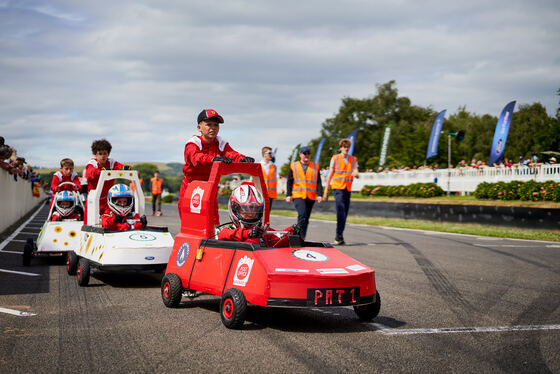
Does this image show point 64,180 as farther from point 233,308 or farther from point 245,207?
point 233,308

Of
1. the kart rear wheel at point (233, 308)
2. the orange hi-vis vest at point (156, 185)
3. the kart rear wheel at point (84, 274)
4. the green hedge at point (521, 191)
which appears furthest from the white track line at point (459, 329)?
the orange hi-vis vest at point (156, 185)

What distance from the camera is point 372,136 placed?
89.2 metres

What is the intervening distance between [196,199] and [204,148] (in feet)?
2.98

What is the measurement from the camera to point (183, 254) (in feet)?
20.2

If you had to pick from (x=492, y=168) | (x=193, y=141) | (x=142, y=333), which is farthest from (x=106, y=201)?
(x=492, y=168)

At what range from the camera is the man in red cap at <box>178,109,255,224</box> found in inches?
263

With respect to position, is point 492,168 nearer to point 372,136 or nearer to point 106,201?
point 106,201

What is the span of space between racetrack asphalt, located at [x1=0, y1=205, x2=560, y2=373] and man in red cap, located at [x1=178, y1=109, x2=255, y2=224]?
148 cm

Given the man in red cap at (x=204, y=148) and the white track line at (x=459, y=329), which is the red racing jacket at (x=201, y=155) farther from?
→ the white track line at (x=459, y=329)

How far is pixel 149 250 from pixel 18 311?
202 centimetres

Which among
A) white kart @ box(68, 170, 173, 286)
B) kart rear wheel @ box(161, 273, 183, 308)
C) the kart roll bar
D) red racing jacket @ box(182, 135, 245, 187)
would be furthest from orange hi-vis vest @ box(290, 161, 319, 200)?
kart rear wheel @ box(161, 273, 183, 308)

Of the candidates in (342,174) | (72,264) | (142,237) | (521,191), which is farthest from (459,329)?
(521,191)

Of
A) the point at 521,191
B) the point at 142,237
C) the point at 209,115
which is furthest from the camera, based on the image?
the point at 521,191

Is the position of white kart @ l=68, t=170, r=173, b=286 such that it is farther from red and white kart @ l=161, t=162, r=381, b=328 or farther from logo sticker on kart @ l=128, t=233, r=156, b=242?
red and white kart @ l=161, t=162, r=381, b=328
